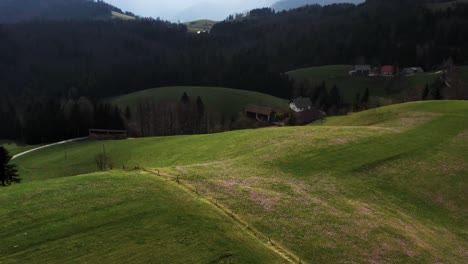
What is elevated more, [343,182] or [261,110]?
[343,182]

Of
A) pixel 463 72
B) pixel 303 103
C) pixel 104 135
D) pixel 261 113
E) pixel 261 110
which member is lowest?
pixel 261 113

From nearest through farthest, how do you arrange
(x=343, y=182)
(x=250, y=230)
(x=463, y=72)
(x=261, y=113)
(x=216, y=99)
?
(x=250, y=230)
(x=343, y=182)
(x=261, y=113)
(x=216, y=99)
(x=463, y=72)

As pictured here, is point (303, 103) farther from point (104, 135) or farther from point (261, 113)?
point (104, 135)

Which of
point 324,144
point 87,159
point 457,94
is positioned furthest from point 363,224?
point 457,94

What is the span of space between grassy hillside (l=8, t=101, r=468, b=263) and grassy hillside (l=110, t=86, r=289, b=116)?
319ft

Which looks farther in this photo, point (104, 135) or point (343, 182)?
point (104, 135)

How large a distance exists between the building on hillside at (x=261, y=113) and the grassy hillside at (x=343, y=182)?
235 ft

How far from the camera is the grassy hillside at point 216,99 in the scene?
16250cm

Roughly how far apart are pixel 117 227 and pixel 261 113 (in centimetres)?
11703

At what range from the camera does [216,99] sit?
170 meters

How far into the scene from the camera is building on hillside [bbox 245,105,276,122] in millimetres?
135800

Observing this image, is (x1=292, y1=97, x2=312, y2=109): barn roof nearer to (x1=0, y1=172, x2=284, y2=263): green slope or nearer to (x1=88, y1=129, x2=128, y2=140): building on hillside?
(x1=88, y1=129, x2=128, y2=140): building on hillside

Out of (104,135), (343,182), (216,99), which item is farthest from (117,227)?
(216,99)

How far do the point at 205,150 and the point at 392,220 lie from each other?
90.7 ft
